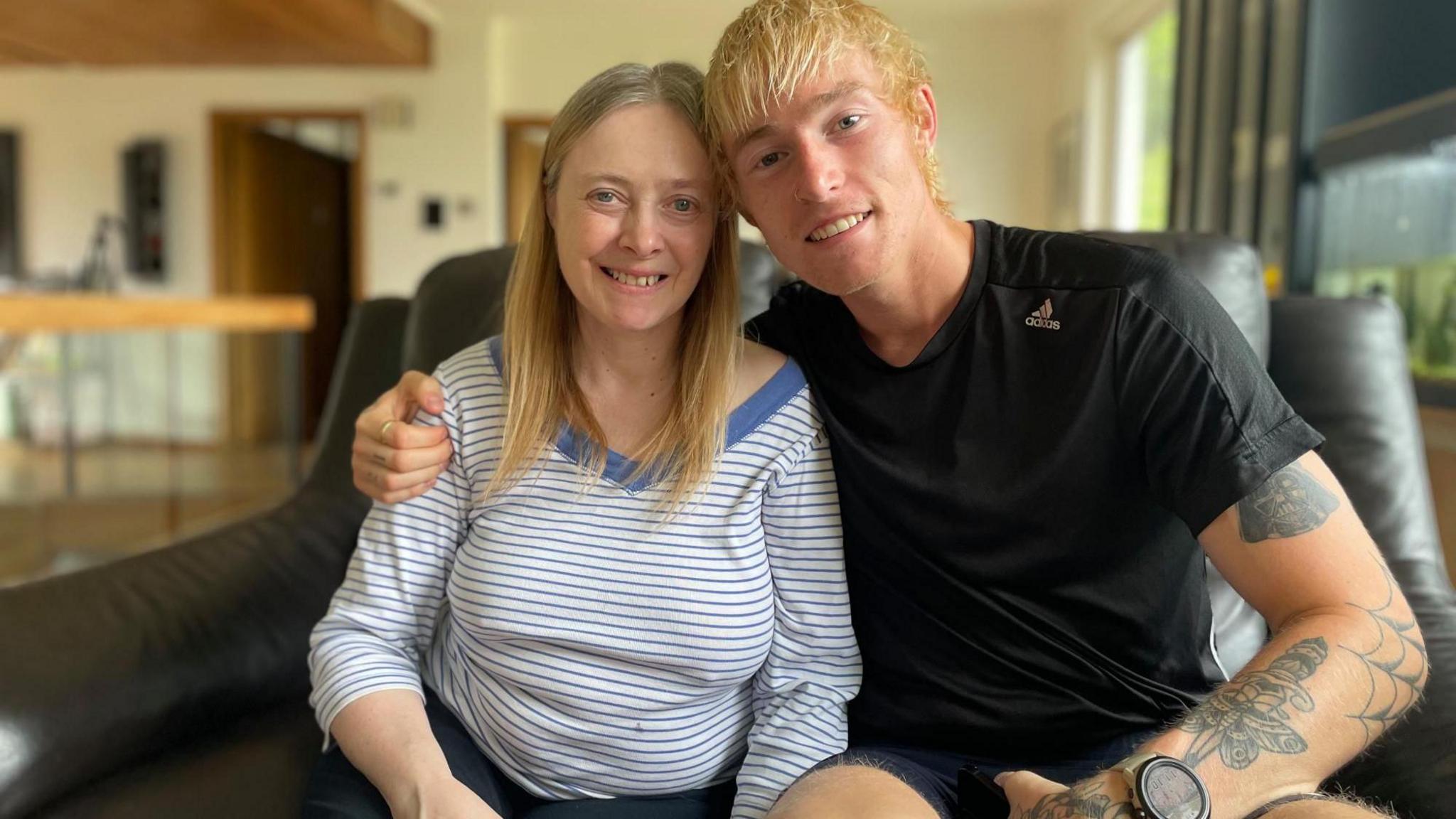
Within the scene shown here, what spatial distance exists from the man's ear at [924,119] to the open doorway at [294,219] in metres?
5.64

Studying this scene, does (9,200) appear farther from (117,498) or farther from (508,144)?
(117,498)

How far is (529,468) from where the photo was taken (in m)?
1.19

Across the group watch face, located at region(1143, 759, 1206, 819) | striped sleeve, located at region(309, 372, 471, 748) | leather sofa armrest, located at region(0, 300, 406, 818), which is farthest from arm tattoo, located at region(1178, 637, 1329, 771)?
leather sofa armrest, located at region(0, 300, 406, 818)

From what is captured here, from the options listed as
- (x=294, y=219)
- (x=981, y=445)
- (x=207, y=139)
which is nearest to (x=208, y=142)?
(x=207, y=139)

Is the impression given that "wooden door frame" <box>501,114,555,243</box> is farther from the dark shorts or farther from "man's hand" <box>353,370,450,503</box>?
the dark shorts

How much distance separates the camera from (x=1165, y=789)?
2.95ft

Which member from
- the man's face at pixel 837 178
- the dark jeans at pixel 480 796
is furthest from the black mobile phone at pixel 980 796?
the man's face at pixel 837 178

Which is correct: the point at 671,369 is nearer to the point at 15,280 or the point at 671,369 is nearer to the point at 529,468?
the point at 529,468

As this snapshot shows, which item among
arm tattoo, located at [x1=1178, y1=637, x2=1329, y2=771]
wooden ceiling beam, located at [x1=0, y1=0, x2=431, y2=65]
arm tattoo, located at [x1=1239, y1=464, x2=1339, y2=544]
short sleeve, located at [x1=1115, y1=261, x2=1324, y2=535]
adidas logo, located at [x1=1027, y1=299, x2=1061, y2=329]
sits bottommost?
arm tattoo, located at [x1=1178, y1=637, x2=1329, y2=771]

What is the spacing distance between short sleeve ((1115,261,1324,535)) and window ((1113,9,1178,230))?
459 cm

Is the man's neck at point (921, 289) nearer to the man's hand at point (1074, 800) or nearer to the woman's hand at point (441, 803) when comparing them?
the man's hand at point (1074, 800)

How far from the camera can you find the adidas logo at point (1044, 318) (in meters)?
1.14

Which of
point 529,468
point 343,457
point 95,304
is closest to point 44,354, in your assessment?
point 95,304

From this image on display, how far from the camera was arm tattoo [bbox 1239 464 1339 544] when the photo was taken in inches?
39.0
